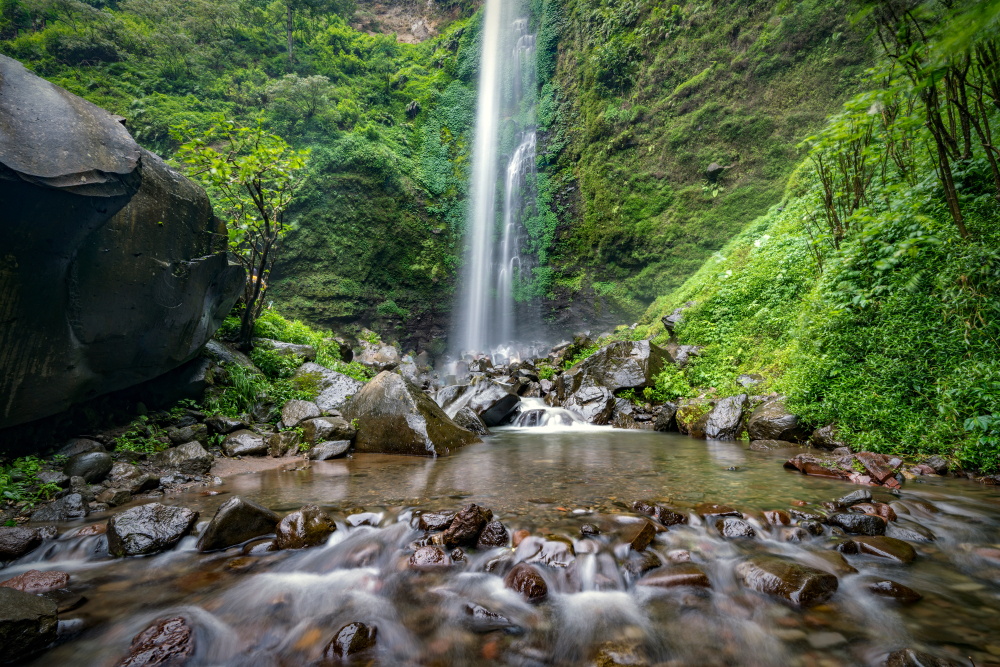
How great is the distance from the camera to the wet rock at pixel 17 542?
2685 mm

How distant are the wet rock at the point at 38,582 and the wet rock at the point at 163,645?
38.5 inches

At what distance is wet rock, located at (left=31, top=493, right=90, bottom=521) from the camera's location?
3322 millimetres

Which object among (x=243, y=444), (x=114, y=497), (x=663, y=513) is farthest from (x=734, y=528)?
(x=243, y=444)

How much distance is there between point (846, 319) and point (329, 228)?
21140 mm

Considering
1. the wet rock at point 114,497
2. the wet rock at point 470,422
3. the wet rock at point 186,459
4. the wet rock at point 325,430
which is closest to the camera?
the wet rock at point 114,497

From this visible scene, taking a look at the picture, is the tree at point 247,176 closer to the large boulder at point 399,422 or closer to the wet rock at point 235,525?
the large boulder at point 399,422

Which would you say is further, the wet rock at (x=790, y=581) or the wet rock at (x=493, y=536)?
the wet rock at (x=493, y=536)

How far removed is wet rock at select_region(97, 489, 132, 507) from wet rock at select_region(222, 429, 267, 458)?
58.3 inches

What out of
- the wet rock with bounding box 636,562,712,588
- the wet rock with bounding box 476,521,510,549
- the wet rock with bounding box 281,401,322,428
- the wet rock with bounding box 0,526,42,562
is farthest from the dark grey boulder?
the wet rock with bounding box 0,526,42,562

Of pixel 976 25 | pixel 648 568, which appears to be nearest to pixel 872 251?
pixel 976 25

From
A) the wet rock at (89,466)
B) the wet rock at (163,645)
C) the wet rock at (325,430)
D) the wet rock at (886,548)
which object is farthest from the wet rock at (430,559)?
the wet rock at (325,430)

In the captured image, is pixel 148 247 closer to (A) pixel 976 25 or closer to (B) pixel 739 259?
(A) pixel 976 25

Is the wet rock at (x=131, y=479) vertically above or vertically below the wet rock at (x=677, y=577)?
below

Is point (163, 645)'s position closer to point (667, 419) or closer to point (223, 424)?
point (223, 424)
